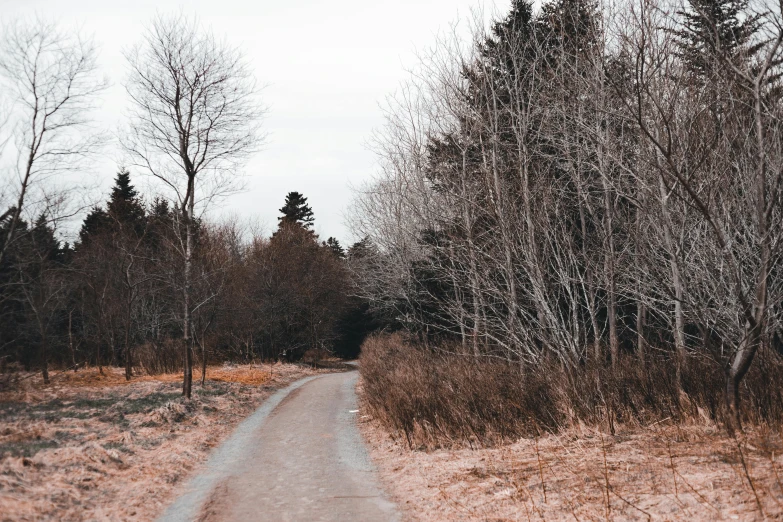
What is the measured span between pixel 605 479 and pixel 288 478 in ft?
13.6

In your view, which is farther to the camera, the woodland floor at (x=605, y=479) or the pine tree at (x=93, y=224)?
the pine tree at (x=93, y=224)

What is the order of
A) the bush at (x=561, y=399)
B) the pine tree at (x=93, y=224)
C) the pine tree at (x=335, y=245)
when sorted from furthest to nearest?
1. the pine tree at (x=335, y=245)
2. the pine tree at (x=93, y=224)
3. the bush at (x=561, y=399)

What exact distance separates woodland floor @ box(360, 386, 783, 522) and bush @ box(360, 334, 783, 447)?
1.29 ft

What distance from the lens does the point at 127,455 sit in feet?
26.2

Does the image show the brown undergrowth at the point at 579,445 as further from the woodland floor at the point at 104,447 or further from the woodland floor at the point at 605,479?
the woodland floor at the point at 104,447

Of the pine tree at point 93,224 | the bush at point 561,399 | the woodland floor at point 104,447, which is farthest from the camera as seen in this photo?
the pine tree at point 93,224

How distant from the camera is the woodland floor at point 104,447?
5.64 meters

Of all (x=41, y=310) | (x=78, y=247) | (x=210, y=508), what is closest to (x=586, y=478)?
(x=210, y=508)

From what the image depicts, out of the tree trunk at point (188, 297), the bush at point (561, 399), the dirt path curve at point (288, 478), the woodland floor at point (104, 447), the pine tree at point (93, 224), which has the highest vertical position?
the pine tree at point (93, 224)

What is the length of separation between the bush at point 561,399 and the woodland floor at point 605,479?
1.29 ft

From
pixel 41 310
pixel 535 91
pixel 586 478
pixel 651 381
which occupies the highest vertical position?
pixel 535 91

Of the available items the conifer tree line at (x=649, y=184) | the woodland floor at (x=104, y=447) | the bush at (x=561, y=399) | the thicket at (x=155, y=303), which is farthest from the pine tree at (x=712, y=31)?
the thicket at (x=155, y=303)

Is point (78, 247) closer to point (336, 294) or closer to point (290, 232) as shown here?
point (290, 232)

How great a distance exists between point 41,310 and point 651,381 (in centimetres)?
2352
